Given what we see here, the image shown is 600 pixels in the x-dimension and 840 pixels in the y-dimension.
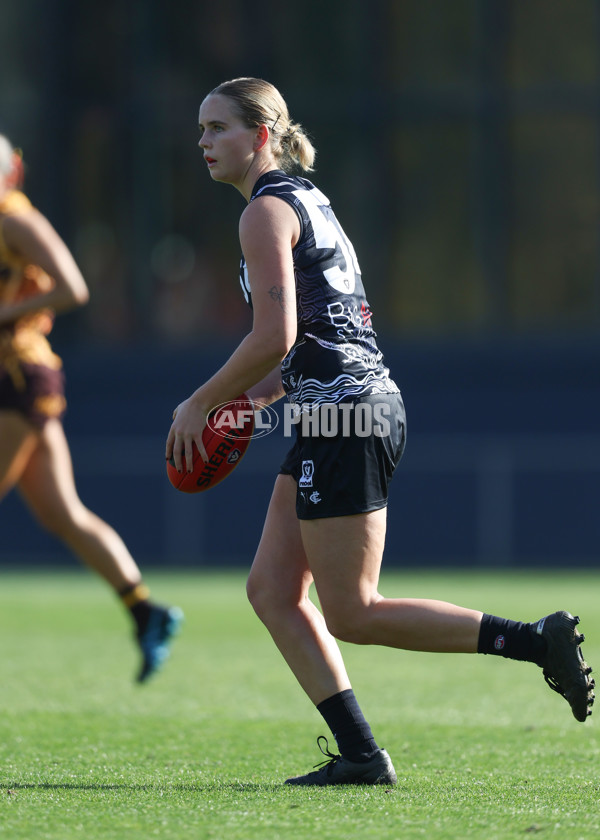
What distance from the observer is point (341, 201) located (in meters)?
16.2

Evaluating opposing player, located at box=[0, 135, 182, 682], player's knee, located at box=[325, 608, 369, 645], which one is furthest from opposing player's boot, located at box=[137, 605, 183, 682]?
player's knee, located at box=[325, 608, 369, 645]

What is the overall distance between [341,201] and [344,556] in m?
12.5

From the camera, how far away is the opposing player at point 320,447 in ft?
13.1

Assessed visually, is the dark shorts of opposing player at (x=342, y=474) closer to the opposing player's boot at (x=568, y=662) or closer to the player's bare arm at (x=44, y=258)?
the opposing player's boot at (x=568, y=662)

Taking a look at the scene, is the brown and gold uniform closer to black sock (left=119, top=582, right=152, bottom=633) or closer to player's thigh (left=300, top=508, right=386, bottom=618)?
black sock (left=119, top=582, right=152, bottom=633)

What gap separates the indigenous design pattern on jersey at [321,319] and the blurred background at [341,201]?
1104cm

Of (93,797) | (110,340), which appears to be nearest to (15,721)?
(93,797)

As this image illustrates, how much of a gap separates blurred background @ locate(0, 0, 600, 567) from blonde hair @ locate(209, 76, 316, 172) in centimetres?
1093

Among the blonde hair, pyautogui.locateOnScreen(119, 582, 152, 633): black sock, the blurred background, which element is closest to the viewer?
the blonde hair

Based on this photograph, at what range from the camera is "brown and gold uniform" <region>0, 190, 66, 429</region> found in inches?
258

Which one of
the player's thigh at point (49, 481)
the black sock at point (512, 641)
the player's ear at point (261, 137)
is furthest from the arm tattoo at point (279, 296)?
the player's thigh at point (49, 481)

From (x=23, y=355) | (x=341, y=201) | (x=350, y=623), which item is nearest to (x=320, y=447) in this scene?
(x=350, y=623)

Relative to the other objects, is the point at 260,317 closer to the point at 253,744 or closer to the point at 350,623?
the point at 350,623

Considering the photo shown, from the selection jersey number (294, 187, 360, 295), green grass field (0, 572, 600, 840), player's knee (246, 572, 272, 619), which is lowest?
green grass field (0, 572, 600, 840)
